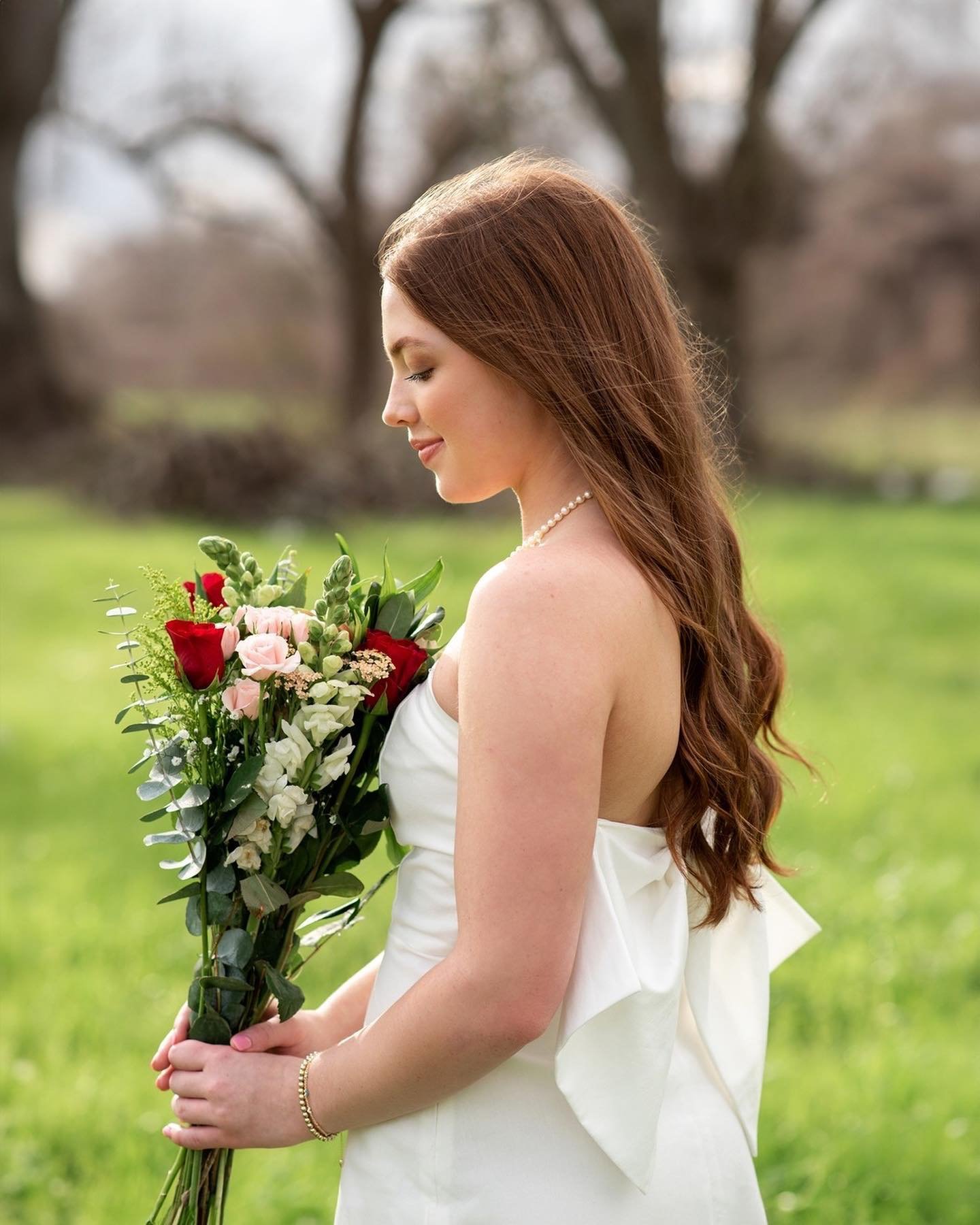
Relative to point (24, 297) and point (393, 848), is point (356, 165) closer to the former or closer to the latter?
point (24, 297)

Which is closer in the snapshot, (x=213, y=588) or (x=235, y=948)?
(x=235, y=948)

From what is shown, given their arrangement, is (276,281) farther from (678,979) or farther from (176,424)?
(678,979)

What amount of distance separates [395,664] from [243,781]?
0.84 ft

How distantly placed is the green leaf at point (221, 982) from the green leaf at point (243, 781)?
238 millimetres

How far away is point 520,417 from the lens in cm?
178

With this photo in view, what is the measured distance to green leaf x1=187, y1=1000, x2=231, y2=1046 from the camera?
1.82m

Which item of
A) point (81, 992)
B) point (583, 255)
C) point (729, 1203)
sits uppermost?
point (583, 255)

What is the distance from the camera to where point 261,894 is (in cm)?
177

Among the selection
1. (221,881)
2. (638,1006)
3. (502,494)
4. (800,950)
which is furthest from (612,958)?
(502,494)

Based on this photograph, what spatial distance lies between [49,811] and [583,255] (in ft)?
16.3

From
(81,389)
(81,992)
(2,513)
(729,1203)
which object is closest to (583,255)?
(729,1203)

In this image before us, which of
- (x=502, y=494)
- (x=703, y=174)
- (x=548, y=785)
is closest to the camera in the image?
(x=548, y=785)

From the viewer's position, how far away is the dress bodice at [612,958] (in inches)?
65.9

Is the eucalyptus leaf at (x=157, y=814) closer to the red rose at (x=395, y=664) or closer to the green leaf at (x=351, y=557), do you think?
the red rose at (x=395, y=664)
